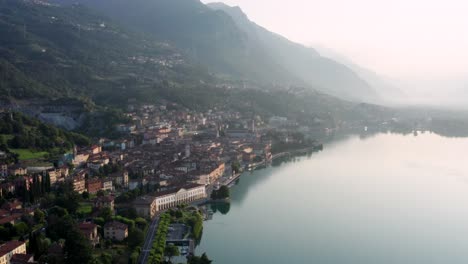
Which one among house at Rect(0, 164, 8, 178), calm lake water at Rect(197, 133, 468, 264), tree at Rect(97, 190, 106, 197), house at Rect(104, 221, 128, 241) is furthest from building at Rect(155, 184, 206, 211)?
house at Rect(0, 164, 8, 178)

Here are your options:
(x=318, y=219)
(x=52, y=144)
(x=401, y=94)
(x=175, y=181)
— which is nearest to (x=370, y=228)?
(x=318, y=219)

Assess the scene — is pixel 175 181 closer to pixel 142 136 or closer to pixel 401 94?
pixel 142 136

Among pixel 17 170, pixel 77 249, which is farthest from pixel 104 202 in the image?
pixel 77 249

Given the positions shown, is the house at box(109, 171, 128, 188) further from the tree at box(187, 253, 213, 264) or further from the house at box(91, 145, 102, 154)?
the tree at box(187, 253, 213, 264)

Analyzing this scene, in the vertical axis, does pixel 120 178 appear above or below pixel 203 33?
below

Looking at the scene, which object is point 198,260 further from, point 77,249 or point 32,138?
point 32,138
